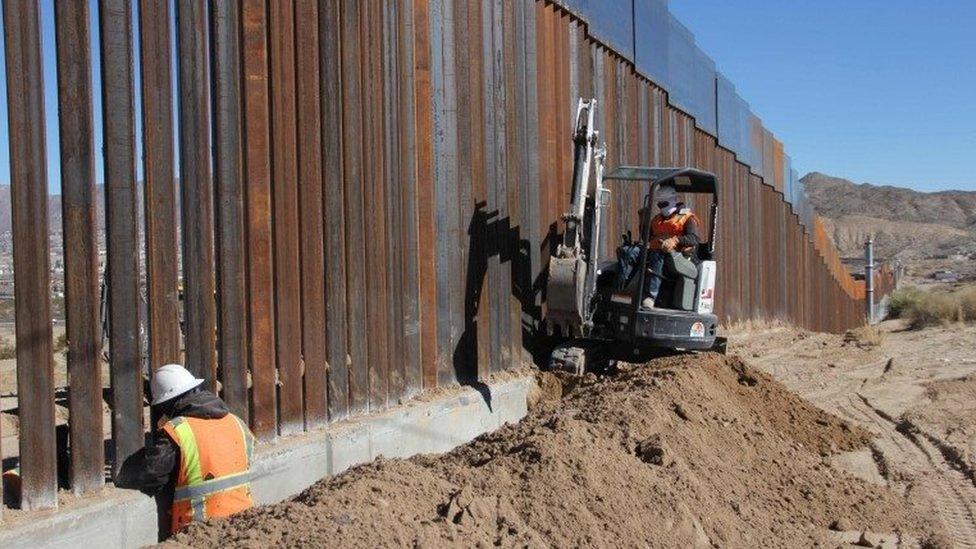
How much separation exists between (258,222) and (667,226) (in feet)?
17.3

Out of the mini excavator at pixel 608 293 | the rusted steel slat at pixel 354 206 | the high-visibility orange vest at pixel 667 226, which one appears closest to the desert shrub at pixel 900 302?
the mini excavator at pixel 608 293

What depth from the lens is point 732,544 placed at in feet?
21.9

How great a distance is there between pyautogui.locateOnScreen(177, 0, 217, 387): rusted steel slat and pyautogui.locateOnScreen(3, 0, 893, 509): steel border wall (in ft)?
0.04

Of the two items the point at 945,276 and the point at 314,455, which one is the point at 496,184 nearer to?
the point at 314,455

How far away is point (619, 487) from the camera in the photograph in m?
6.70

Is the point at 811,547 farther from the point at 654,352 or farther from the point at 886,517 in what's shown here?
the point at 654,352

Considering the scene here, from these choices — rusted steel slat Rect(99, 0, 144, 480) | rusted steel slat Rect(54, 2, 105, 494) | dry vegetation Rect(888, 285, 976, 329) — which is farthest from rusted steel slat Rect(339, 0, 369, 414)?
dry vegetation Rect(888, 285, 976, 329)

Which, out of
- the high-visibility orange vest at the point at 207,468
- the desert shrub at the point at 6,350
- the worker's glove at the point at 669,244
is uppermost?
the worker's glove at the point at 669,244

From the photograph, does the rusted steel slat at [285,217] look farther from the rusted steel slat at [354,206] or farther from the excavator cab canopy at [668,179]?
the excavator cab canopy at [668,179]

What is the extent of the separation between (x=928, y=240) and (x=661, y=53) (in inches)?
4762

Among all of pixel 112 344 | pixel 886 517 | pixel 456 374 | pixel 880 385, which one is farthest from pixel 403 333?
pixel 880 385

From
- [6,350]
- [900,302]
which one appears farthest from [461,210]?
[900,302]

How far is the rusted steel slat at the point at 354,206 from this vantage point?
27.7ft

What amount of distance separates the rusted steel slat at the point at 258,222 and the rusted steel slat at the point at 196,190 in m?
0.42
